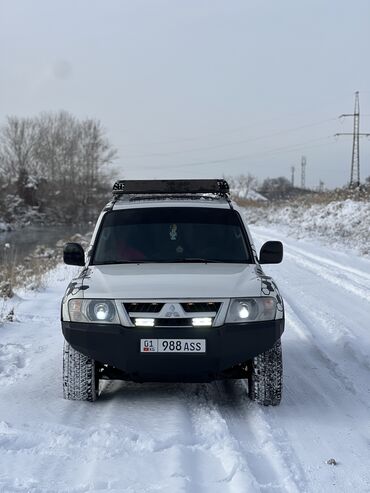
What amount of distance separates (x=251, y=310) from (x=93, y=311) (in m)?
1.29

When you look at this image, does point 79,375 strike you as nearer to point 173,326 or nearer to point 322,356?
point 173,326

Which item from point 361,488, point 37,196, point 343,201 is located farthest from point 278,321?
point 37,196

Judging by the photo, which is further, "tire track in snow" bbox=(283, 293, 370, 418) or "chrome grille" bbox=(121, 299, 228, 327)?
"tire track in snow" bbox=(283, 293, 370, 418)

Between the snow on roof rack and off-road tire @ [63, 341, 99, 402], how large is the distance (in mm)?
2796

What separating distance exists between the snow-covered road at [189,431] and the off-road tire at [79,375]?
0.30ft

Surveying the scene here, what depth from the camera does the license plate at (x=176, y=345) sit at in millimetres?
4750

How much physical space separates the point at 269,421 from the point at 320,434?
0.43 m

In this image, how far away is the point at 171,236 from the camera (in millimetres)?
6211

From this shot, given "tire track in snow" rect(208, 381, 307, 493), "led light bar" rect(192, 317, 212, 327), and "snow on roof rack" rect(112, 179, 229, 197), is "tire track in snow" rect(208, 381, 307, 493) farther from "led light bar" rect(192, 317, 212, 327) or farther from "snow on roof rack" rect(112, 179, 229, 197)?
"snow on roof rack" rect(112, 179, 229, 197)

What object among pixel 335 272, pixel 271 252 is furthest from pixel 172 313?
pixel 335 272

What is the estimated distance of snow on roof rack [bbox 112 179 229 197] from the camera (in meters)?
7.43

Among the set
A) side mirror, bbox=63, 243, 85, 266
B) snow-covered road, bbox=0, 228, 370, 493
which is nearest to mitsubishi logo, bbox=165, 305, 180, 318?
snow-covered road, bbox=0, 228, 370, 493

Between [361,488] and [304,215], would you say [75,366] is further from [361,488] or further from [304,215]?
[304,215]

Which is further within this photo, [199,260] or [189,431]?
[199,260]
